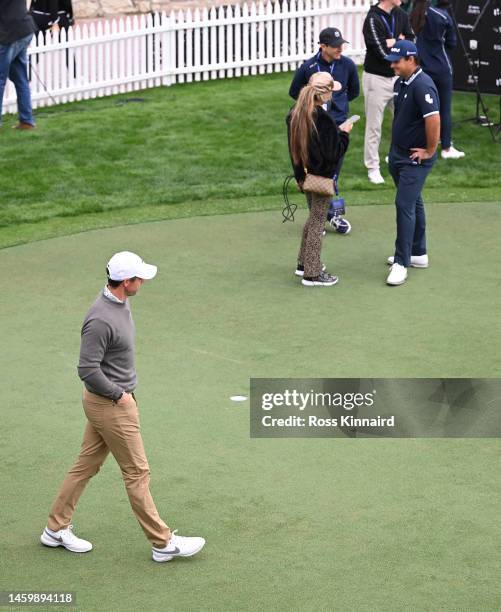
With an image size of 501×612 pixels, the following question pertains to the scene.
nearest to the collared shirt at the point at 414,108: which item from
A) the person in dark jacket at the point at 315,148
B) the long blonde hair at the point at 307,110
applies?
the person in dark jacket at the point at 315,148

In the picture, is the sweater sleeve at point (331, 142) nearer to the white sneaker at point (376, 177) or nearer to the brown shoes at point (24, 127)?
the white sneaker at point (376, 177)

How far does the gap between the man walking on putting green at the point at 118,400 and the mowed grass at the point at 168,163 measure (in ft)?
22.3

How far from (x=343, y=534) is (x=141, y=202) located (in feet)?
27.2

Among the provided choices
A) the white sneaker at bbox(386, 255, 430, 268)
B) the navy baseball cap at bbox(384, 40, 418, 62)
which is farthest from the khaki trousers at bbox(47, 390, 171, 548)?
the white sneaker at bbox(386, 255, 430, 268)

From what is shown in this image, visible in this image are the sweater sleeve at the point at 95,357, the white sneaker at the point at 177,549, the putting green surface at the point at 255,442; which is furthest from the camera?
the white sneaker at the point at 177,549

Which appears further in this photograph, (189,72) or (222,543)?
(189,72)

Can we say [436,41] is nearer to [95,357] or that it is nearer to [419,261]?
[419,261]

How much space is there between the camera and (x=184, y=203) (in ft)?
50.6

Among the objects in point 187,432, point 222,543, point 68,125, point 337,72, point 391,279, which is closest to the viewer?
point 222,543

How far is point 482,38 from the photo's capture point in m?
18.2

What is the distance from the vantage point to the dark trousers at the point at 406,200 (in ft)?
40.0

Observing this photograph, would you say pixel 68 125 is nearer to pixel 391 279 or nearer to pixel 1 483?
pixel 391 279

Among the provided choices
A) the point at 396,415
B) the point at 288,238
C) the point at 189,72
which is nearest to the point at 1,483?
the point at 396,415

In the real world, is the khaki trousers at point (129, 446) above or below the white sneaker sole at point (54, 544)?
above
